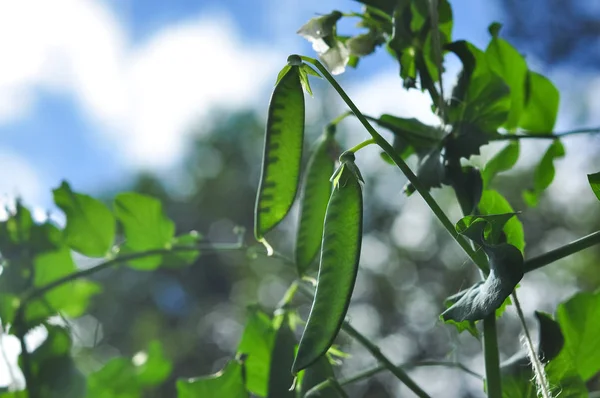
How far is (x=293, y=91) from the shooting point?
1.06 ft

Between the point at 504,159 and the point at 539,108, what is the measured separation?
8 centimetres

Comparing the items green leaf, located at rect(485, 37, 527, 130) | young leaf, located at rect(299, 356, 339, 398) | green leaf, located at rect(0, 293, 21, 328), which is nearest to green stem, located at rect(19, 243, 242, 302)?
green leaf, located at rect(0, 293, 21, 328)

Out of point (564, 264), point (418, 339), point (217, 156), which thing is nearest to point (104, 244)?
point (564, 264)

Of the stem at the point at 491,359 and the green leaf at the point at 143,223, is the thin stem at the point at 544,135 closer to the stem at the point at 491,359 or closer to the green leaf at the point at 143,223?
the stem at the point at 491,359

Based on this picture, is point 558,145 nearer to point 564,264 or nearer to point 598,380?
point 598,380

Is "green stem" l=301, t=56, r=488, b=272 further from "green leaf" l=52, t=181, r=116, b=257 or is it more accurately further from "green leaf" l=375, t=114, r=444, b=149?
"green leaf" l=52, t=181, r=116, b=257

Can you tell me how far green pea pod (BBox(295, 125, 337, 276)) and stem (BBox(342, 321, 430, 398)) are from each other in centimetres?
4

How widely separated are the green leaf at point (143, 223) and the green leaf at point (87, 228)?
0.5 inches

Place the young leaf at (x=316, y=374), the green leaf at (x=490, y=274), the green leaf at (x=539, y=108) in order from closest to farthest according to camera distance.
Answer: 1. the green leaf at (x=490, y=274)
2. the young leaf at (x=316, y=374)
3. the green leaf at (x=539, y=108)

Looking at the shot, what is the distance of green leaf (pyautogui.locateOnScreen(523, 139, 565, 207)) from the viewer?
47 centimetres

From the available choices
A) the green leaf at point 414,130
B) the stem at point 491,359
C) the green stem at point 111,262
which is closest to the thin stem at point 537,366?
the stem at point 491,359

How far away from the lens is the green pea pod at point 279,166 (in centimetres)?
33

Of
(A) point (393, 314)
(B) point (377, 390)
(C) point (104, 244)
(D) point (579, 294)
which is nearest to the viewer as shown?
(D) point (579, 294)

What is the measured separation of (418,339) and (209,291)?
2.94 metres
